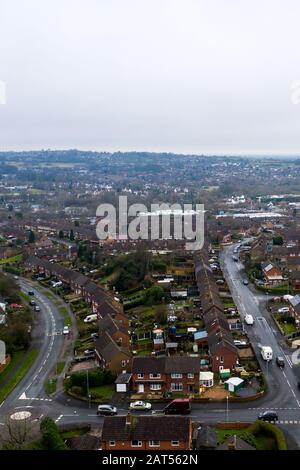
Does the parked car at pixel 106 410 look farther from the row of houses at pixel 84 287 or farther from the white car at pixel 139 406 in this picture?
the row of houses at pixel 84 287

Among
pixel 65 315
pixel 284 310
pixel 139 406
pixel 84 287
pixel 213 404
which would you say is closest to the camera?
pixel 139 406

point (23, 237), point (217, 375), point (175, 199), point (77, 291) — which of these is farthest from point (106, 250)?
point (175, 199)

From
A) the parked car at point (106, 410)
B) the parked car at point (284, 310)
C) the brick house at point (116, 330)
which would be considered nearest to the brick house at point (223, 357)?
the brick house at point (116, 330)

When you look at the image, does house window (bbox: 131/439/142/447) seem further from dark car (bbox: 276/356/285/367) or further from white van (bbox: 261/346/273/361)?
white van (bbox: 261/346/273/361)

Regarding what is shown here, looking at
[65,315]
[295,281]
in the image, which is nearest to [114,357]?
[65,315]

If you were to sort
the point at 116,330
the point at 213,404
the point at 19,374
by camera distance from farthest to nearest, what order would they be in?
1. the point at 116,330
2. the point at 19,374
3. the point at 213,404

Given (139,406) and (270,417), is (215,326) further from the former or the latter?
(270,417)

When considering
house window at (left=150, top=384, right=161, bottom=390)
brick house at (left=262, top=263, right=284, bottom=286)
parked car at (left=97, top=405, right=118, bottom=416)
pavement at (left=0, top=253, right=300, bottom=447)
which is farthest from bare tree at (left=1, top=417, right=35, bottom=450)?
brick house at (left=262, top=263, right=284, bottom=286)

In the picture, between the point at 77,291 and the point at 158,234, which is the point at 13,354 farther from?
the point at 158,234
